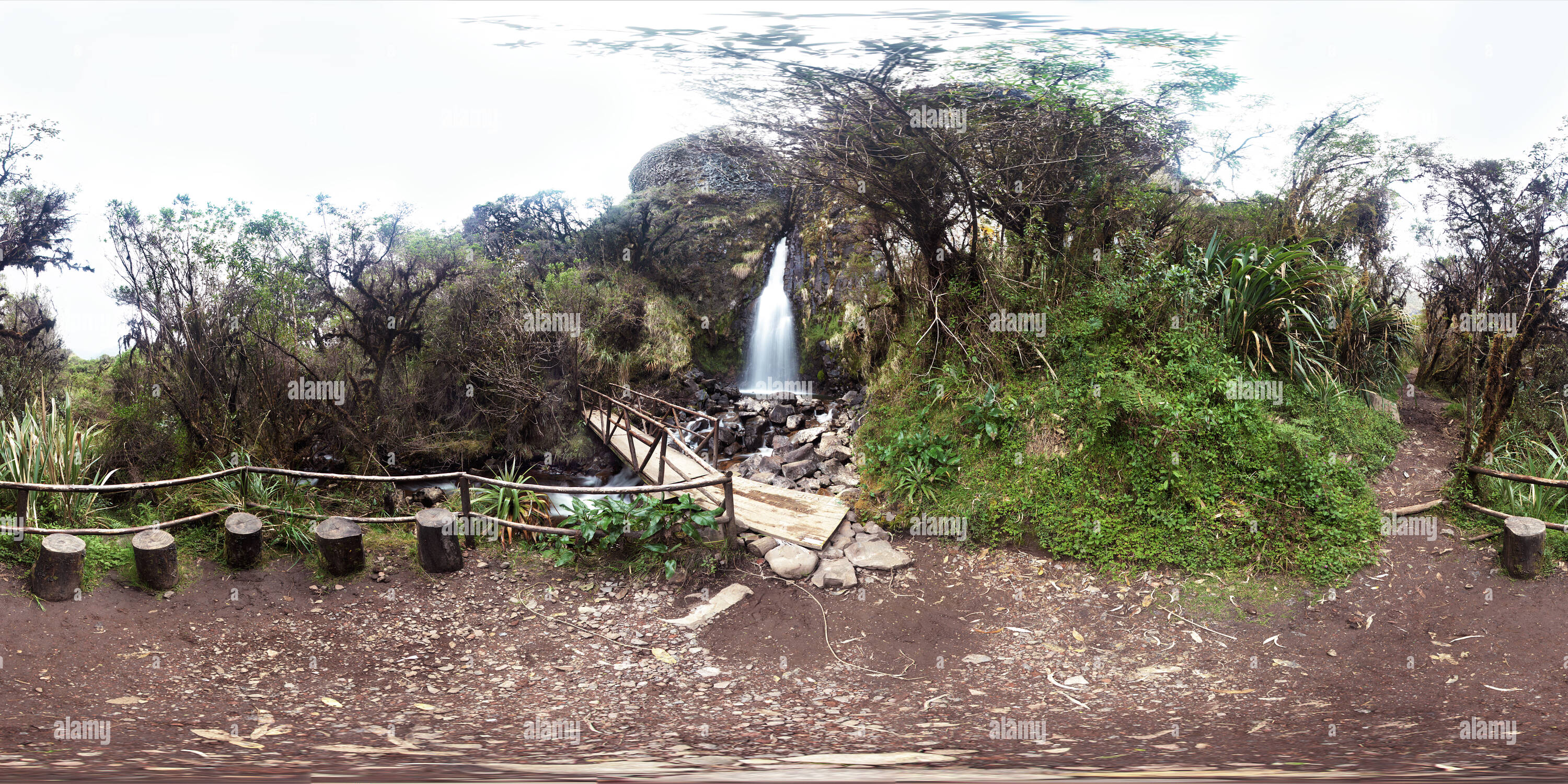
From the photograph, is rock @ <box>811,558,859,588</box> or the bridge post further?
the bridge post

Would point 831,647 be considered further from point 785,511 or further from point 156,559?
point 156,559

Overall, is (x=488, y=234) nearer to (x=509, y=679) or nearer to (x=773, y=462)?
(x=773, y=462)

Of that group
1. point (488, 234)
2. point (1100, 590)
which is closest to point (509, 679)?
point (1100, 590)

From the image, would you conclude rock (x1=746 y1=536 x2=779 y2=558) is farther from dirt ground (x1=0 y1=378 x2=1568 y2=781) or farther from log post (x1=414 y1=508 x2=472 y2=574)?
log post (x1=414 y1=508 x2=472 y2=574)

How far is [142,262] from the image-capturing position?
7.47m

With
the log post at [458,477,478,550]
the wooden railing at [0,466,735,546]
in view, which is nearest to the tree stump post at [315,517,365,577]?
the wooden railing at [0,466,735,546]

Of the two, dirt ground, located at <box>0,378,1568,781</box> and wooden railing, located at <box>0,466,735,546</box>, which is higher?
wooden railing, located at <box>0,466,735,546</box>

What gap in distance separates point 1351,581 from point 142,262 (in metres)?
11.7

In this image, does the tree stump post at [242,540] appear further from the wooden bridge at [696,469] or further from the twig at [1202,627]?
the twig at [1202,627]

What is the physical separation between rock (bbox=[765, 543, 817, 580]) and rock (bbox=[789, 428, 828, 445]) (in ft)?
15.4

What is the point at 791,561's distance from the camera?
19.7 feet

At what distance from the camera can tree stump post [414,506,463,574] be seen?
233 inches

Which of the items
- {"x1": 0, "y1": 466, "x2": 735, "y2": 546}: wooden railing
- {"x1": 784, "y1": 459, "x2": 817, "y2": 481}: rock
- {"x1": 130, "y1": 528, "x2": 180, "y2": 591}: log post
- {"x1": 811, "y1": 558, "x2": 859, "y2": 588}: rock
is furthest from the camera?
{"x1": 784, "y1": 459, "x2": 817, "y2": 481}: rock

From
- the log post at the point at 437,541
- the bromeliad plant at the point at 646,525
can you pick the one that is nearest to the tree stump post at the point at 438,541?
the log post at the point at 437,541
